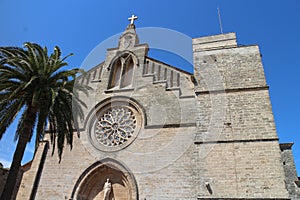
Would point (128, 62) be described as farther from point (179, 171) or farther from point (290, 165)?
point (290, 165)

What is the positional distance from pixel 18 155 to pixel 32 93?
2329mm

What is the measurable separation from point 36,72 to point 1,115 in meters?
2.07

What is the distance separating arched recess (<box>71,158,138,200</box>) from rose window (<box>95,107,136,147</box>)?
1164mm

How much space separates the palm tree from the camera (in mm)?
8398

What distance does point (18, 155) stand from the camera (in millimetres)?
8164

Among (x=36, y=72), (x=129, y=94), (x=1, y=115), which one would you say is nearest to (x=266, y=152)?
(x=129, y=94)

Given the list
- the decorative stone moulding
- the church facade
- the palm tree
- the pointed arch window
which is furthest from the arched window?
the palm tree

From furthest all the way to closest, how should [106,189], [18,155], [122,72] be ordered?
1. [122,72]
2. [106,189]
3. [18,155]

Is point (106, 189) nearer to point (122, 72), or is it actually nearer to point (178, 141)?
point (178, 141)

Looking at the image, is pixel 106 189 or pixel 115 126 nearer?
pixel 106 189

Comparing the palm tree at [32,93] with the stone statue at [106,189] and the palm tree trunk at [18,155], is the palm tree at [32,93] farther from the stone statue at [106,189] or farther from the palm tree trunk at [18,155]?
the stone statue at [106,189]

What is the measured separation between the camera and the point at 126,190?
1016 cm

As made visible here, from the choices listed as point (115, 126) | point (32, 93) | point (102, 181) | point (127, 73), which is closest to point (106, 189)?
point (102, 181)

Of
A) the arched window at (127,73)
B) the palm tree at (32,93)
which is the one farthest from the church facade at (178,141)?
the palm tree at (32,93)
